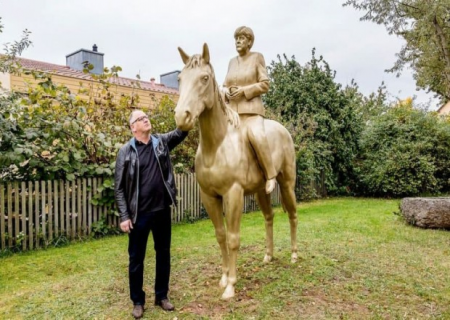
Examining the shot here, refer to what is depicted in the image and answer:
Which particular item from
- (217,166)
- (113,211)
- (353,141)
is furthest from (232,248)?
(353,141)

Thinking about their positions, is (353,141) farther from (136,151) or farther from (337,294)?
(136,151)

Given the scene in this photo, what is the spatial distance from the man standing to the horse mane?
67cm

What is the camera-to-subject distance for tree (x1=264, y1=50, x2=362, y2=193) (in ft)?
38.8

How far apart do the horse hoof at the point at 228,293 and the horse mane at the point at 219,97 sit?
66.0 inches

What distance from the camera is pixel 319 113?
39.7 feet

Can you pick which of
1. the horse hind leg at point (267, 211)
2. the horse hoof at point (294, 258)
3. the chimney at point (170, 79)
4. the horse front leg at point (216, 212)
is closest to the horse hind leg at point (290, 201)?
the horse hoof at point (294, 258)

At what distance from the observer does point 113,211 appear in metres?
6.69

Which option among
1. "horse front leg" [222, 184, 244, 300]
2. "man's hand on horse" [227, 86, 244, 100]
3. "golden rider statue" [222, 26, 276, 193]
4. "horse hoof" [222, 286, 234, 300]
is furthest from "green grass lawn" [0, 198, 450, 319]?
"man's hand on horse" [227, 86, 244, 100]

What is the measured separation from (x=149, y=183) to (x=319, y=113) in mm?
10069

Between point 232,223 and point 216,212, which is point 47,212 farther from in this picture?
point 232,223

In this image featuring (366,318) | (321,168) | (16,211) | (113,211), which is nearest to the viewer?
(366,318)

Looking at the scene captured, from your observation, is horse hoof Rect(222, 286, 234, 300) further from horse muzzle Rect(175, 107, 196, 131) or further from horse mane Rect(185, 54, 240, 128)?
horse muzzle Rect(175, 107, 196, 131)

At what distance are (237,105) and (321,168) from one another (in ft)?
29.1

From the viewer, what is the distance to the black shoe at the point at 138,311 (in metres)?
3.09
